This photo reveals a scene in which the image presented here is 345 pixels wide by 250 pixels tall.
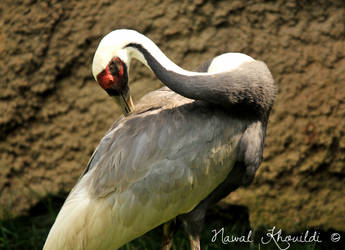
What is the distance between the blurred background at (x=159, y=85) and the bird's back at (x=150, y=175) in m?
0.87

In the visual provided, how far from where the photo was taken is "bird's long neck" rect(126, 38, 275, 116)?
3260 millimetres

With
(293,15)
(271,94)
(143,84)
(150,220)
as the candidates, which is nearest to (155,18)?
(143,84)

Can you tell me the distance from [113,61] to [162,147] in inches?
21.6

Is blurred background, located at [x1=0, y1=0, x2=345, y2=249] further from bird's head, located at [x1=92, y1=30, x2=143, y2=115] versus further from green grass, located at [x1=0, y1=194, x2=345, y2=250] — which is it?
bird's head, located at [x1=92, y1=30, x2=143, y2=115]

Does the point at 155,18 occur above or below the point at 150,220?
above

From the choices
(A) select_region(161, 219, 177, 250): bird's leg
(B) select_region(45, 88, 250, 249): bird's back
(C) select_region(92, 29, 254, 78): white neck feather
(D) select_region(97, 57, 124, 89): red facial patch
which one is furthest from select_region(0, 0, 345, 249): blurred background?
(D) select_region(97, 57, 124, 89): red facial patch

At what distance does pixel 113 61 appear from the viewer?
329 centimetres

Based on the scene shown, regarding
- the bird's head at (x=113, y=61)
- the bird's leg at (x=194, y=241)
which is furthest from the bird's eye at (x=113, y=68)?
the bird's leg at (x=194, y=241)

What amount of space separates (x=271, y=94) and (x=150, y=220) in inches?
39.6

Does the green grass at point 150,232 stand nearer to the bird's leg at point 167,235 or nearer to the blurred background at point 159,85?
the blurred background at point 159,85

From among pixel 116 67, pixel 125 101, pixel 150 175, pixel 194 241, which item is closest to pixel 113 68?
pixel 116 67

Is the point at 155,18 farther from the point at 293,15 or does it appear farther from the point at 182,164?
the point at 182,164

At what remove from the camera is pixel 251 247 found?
416 centimetres

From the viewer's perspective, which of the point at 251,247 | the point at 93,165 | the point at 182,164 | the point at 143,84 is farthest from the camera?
the point at 143,84
